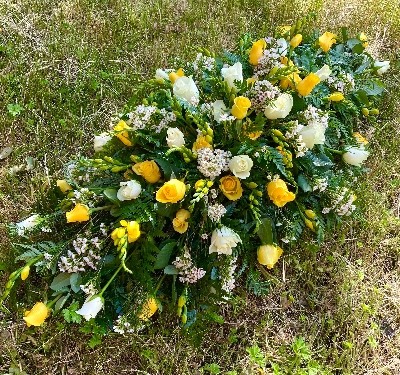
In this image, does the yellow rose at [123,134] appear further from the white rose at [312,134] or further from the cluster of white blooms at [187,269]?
the white rose at [312,134]

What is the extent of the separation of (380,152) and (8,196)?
184 centimetres

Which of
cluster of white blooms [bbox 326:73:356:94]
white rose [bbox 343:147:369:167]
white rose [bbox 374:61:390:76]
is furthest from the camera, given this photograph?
white rose [bbox 374:61:390:76]

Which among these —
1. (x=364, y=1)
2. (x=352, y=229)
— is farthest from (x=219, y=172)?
(x=364, y=1)

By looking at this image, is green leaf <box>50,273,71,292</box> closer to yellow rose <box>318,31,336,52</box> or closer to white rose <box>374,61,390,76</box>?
yellow rose <box>318,31,336,52</box>

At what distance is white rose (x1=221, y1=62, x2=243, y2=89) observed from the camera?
7.33 feet

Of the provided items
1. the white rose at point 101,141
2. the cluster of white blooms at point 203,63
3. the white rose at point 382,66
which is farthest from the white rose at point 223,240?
the white rose at point 382,66

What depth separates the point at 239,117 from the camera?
2.13 meters

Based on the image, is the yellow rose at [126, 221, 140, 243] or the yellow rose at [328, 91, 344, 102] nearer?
the yellow rose at [126, 221, 140, 243]

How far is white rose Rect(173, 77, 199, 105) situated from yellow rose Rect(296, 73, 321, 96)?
0.44 metres

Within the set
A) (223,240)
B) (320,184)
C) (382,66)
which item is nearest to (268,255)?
(223,240)

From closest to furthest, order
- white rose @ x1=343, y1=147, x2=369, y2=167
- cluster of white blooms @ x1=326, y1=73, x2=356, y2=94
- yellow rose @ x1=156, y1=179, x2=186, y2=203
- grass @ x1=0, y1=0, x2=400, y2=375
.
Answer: yellow rose @ x1=156, y1=179, x2=186, y2=203 < grass @ x1=0, y1=0, x2=400, y2=375 < white rose @ x1=343, y1=147, x2=369, y2=167 < cluster of white blooms @ x1=326, y1=73, x2=356, y2=94

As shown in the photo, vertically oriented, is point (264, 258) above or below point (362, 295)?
above

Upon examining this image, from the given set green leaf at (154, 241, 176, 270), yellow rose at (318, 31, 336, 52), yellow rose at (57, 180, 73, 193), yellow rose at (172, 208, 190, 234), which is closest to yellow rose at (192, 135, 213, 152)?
yellow rose at (172, 208, 190, 234)

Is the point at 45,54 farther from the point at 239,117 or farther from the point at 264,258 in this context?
the point at 264,258
